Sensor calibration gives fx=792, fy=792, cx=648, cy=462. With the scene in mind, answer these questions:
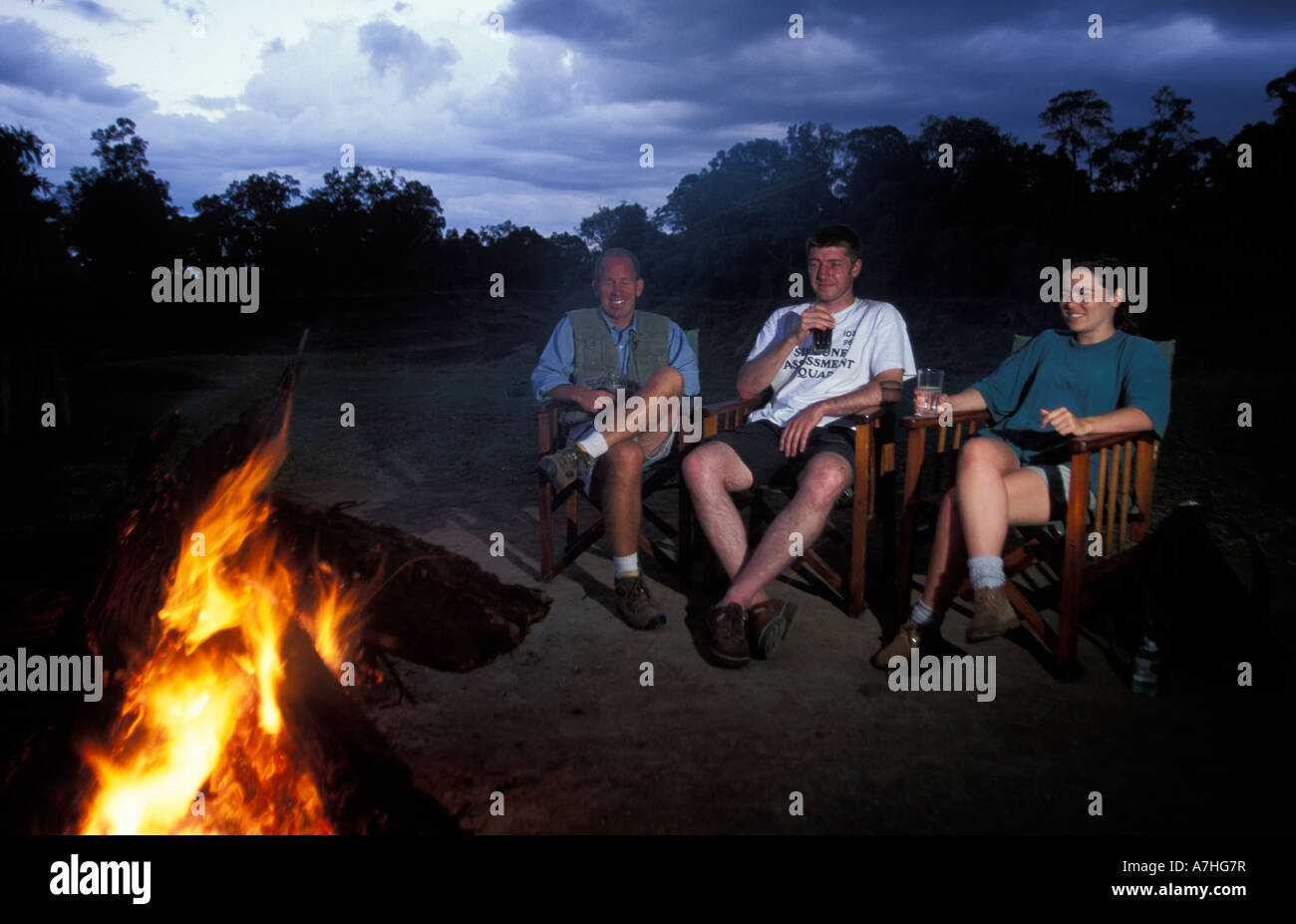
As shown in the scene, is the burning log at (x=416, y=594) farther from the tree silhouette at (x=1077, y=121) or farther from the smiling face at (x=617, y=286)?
the tree silhouette at (x=1077, y=121)

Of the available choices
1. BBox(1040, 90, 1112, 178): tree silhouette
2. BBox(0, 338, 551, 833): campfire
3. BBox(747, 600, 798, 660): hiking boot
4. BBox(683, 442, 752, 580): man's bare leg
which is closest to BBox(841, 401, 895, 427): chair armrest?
BBox(683, 442, 752, 580): man's bare leg

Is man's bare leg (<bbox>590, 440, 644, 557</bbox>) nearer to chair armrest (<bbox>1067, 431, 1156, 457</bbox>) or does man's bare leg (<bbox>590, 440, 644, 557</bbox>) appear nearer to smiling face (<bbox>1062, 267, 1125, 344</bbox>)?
chair armrest (<bbox>1067, 431, 1156, 457</bbox>)

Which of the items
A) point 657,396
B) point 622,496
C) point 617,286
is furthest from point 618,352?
point 622,496

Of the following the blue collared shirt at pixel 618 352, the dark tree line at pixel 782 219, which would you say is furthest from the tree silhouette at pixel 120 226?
the blue collared shirt at pixel 618 352

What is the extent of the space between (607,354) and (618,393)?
297 mm

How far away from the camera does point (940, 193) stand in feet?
50.1

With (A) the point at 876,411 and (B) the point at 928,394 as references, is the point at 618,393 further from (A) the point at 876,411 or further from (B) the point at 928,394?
(B) the point at 928,394

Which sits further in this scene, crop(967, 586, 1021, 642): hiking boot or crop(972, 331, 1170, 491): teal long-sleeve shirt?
crop(972, 331, 1170, 491): teal long-sleeve shirt

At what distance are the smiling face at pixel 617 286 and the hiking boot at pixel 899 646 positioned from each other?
1.89 meters

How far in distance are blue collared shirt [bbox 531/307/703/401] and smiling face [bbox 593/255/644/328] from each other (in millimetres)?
51

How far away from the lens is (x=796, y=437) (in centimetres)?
312

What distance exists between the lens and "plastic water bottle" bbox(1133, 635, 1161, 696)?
7.92ft

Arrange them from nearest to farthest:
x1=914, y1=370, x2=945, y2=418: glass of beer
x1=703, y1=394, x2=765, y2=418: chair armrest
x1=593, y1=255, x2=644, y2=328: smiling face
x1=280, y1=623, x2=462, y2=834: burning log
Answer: x1=280, y1=623, x2=462, y2=834: burning log < x1=914, y1=370, x2=945, y2=418: glass of beer < x1=703, y1=394, x2=765, y2=418: chair armrest < x1=593, y1=255, x2=644, y2=328: smiling face
